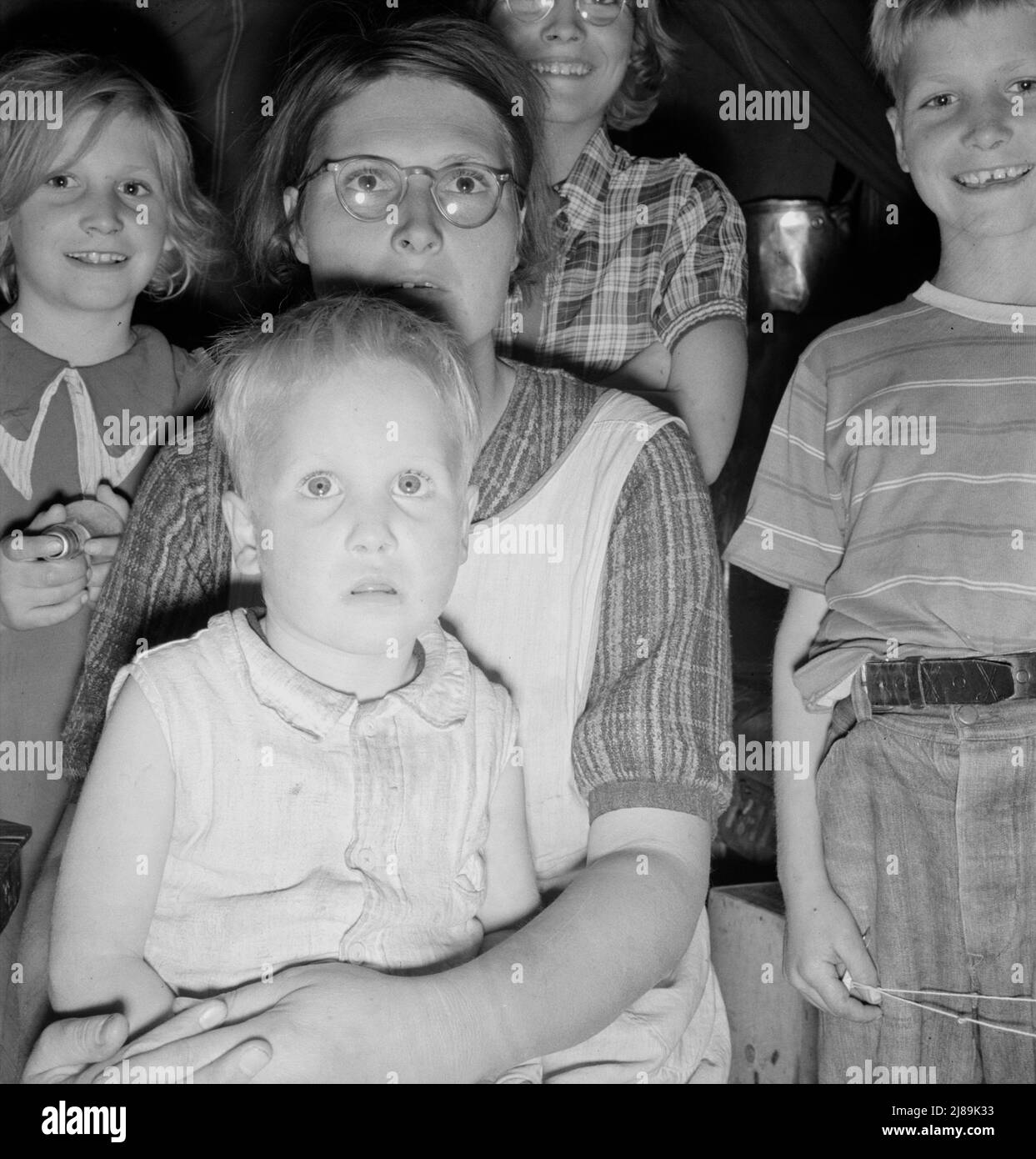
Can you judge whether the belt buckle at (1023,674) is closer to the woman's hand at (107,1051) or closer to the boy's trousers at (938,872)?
the boy's trousers at (938,872)

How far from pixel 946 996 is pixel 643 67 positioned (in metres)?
1.47

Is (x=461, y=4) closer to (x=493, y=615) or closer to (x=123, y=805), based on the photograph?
(x=493, y=615)

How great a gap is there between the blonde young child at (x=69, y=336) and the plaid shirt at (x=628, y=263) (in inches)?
19.6

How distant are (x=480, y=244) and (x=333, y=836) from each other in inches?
23.7

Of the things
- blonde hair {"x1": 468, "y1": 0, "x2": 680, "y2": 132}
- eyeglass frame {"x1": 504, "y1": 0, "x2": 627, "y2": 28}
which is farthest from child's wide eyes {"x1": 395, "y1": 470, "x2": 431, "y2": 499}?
blonde hair {"x1": 468, "y1": 0, "x2": 680, "y2": 132}

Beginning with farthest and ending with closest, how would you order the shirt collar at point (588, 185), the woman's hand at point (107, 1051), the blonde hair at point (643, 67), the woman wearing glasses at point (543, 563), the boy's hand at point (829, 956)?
the blonde hair at point (643, 67), the shirt collar at point (588, 185), the boy's hand at point (829, 956), the woman wearing glasses at point (543, 563), the woman's hand at point (107, 1051)

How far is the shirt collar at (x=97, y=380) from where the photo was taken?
1.75 metres

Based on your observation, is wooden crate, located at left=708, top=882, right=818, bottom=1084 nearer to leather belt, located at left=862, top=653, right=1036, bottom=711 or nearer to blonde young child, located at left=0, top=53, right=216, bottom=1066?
leather belt, located at left=862, top=653, right=1036, bottom=711

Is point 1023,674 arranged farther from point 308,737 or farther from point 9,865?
point 9,865

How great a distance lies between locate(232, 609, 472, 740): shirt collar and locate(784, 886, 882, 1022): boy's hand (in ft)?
1.67

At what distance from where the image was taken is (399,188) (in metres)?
1.32

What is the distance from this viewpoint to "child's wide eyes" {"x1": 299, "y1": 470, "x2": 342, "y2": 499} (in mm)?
1130

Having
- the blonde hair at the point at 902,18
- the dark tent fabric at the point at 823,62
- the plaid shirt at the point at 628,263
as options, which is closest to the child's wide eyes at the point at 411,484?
the plaid shirt at the point at 628,263

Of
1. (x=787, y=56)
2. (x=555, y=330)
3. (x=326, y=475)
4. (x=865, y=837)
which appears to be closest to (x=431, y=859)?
(x=326, y=475)
